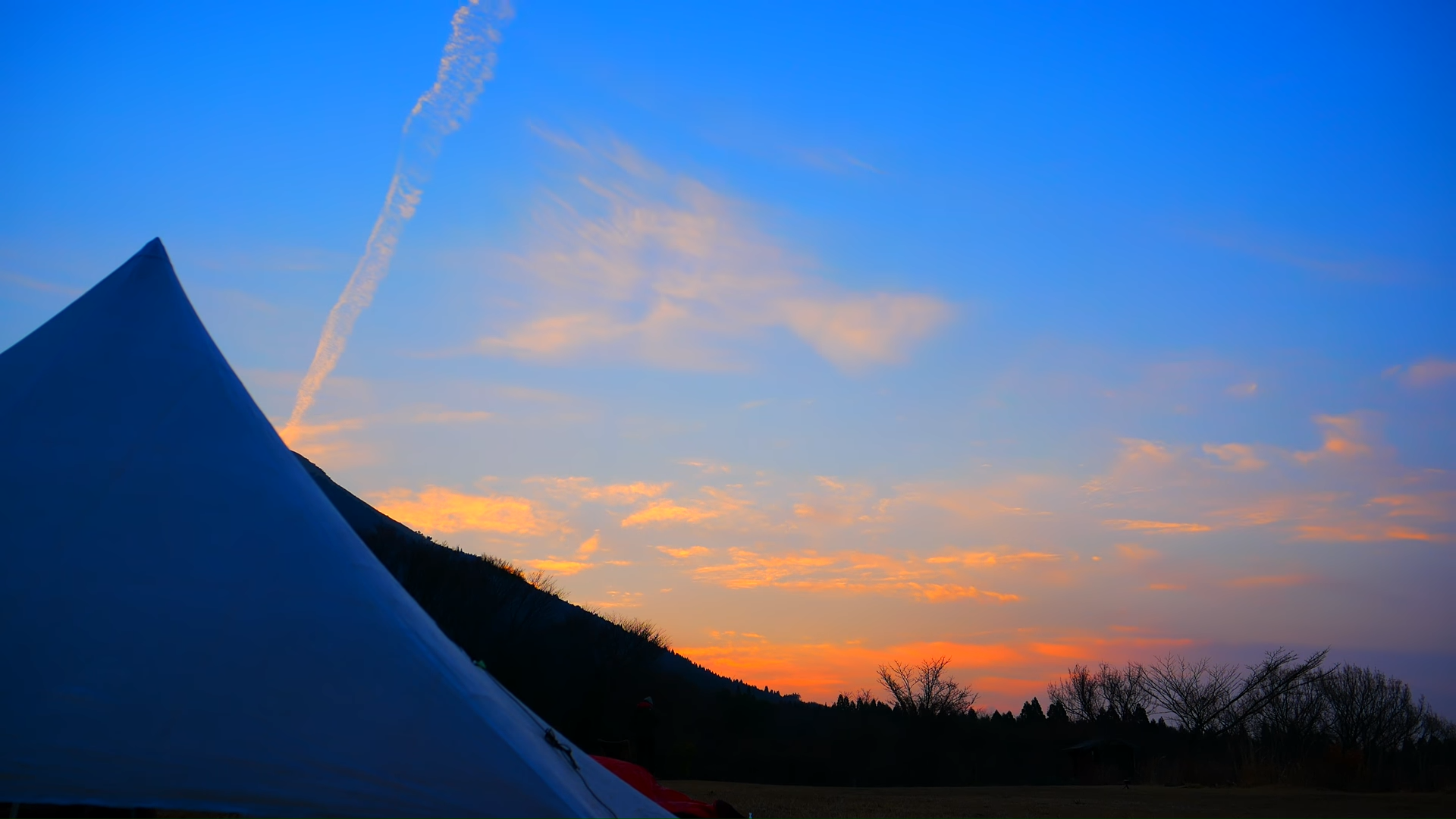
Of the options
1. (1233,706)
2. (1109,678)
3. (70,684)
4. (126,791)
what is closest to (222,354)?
(70,684)

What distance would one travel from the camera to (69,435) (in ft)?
19.3

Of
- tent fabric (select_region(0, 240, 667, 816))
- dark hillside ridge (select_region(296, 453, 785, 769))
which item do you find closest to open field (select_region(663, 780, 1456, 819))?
tent fabric (select_region(0, 240, 667, 816))

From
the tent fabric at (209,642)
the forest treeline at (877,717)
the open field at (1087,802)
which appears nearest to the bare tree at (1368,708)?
the forest treeline at (877,717)

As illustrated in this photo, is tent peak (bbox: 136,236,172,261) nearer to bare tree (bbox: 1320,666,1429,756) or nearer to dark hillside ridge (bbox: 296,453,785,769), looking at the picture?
dark hillside ridge (bbox: 296,453,785,769)

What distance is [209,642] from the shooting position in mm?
5078

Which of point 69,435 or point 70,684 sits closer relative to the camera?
point 70,684

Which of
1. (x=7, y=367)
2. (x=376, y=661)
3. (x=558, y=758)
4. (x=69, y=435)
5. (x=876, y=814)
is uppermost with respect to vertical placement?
(x=7, y=367)

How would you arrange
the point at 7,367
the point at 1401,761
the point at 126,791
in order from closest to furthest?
1. the point at 126,791
2. the point at 7,367
3. the point at 1401,761

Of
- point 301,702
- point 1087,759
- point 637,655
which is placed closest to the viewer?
point 301,702

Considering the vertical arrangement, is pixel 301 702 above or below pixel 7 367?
below

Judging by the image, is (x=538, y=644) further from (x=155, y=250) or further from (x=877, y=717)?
(x=155, y=250)

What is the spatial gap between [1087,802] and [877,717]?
2631 cm

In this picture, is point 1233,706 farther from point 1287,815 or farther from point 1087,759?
point 1287,815

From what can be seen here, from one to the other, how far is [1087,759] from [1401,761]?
8.72 m
